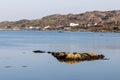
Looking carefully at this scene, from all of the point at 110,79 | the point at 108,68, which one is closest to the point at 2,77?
the point at 110,79

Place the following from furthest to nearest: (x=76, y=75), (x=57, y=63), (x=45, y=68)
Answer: (x=57, y=63)
(x=45, y=68)
(x=76, y=75)

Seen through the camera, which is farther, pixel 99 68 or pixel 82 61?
pixel 82 61

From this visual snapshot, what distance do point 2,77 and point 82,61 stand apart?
15223 mm

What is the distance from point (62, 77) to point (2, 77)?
5483 millimetres

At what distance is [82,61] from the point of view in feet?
147

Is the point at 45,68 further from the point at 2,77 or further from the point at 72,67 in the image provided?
the point at 2,77

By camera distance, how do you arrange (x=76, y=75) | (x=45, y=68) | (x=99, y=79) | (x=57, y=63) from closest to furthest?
(x=99, y=79) → (x=76, y=75) → (x=45, y=68) → (x=57, y=63)

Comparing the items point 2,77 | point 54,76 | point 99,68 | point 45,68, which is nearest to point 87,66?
point 99,68

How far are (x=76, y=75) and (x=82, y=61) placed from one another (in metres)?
10.8

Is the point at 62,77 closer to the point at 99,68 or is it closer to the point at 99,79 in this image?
the point at 99,79

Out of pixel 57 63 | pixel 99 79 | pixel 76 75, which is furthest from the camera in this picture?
pixel 57 63

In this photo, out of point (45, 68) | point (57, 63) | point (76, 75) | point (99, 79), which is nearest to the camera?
point (99, 79)

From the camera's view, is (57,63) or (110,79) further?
(57,63)

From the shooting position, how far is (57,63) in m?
43.1
